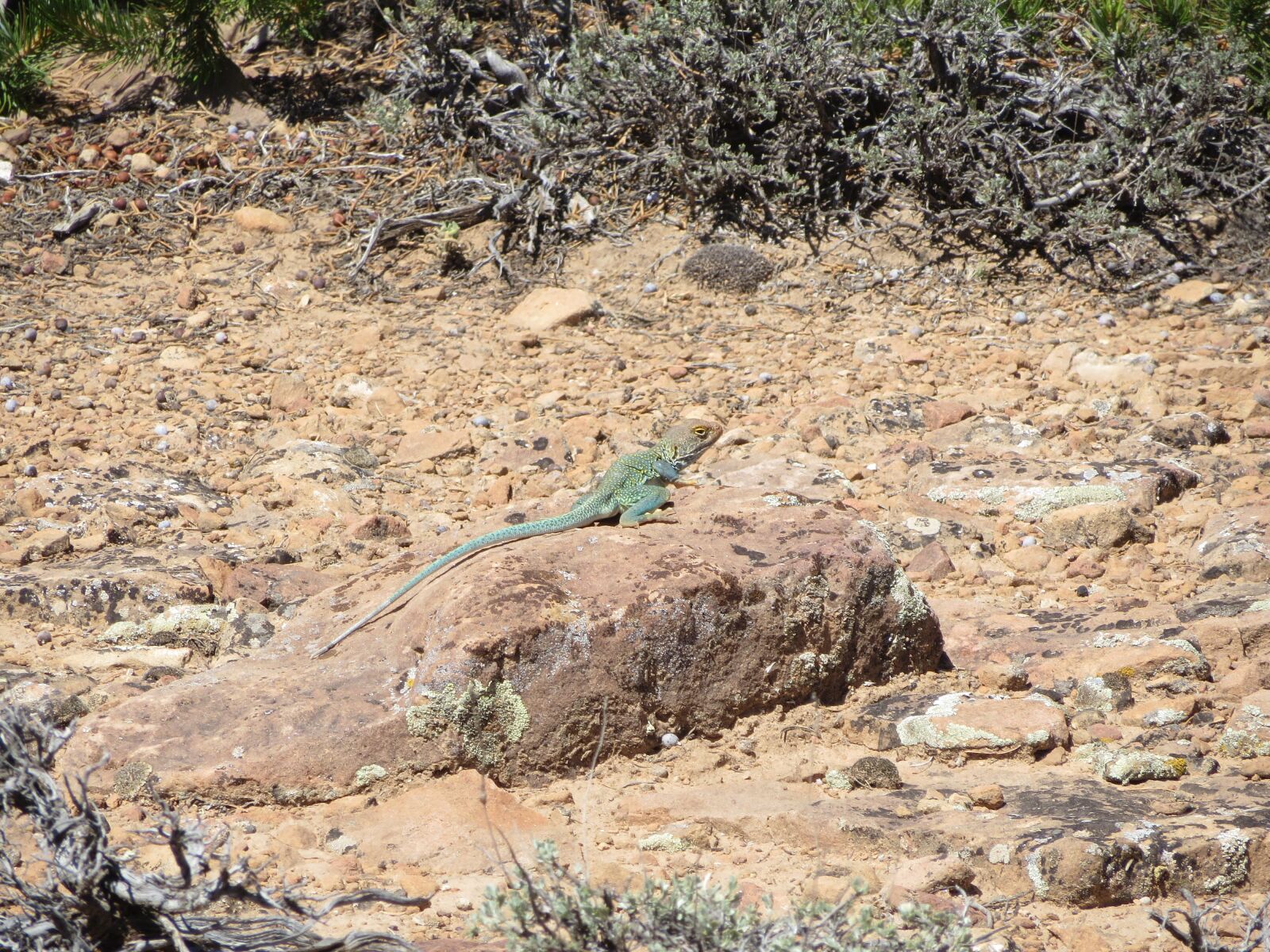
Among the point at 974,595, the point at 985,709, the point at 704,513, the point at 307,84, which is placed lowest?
the point at 974,595

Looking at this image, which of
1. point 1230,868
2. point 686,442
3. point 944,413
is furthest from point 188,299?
point 1230,868

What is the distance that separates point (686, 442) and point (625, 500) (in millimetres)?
523

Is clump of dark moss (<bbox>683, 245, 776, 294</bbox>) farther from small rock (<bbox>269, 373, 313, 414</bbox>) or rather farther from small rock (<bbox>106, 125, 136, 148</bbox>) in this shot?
small rock (<bbox>106, 125, 136, 148</bbox>)

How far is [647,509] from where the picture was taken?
438 centimetres

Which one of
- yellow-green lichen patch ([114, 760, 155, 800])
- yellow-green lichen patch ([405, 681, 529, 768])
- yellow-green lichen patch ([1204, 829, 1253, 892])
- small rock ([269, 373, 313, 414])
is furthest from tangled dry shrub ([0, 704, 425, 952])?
small rock ([269, 373, 313, 414])

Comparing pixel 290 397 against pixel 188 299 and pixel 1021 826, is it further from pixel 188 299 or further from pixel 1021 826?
pixel 1021 826

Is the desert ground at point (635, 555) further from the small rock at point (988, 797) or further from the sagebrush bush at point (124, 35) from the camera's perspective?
the sagebrush bush at point (124, 35)

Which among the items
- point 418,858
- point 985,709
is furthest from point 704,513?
point 418,858

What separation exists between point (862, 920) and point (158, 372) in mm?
5806

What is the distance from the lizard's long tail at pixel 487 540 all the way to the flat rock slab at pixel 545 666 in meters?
0.07

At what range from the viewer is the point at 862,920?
232cm

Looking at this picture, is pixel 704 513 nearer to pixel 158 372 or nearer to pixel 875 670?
pixel 875 670

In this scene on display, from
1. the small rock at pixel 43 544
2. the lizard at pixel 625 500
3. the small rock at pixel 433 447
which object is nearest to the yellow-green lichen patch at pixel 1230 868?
the lizard at pixel 625 500

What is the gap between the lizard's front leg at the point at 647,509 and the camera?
423 cm
